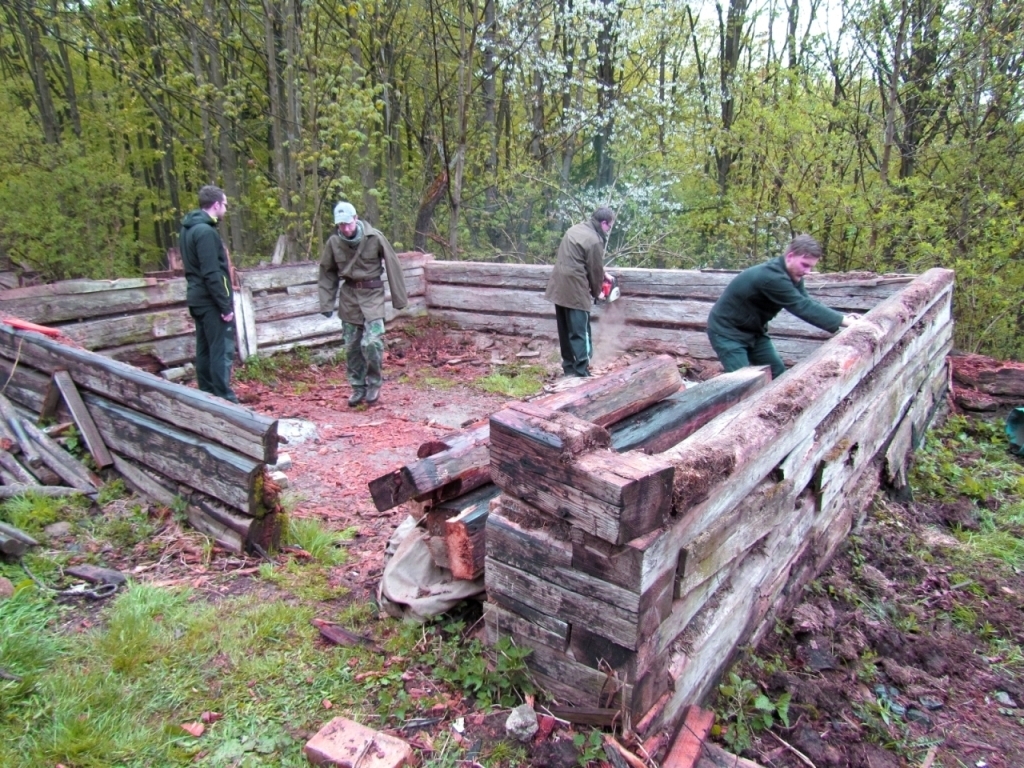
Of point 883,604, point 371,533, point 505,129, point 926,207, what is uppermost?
point 505,129

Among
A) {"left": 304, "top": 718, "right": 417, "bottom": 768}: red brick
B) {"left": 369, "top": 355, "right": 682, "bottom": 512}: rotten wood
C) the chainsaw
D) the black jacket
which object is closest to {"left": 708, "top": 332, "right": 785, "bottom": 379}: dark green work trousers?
{"left": 369, "top": 355, "right": 682, "bottom": 512}: rotten wood

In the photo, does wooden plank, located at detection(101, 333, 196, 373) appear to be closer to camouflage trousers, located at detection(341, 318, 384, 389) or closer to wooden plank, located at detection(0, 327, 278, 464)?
wooden plank, located at detection(0, 327, 278, 464)

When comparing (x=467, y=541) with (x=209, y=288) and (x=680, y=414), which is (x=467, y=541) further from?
(x=209, y=288)

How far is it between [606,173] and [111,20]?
11.2 meters

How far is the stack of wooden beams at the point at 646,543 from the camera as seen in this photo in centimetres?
226

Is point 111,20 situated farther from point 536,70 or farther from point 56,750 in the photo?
point 56,750

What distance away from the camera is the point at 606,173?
54.6ft

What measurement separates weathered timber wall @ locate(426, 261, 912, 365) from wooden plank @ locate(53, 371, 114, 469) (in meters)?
5.61

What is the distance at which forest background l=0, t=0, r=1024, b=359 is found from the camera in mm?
9961

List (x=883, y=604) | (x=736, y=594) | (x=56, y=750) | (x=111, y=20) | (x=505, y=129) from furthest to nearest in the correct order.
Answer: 1. (x=505, y=129)
2. (x=111, y=20)
3. (x=883, y=604)
4. (x=736, y=594)
5. (x=56, y=750)

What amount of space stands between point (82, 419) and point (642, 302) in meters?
6.20

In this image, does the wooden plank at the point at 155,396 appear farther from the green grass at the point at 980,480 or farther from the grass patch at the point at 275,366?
the green grass at the point at 980,480

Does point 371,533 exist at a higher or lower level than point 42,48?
lower

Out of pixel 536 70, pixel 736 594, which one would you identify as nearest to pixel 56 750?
pixel 736 594
